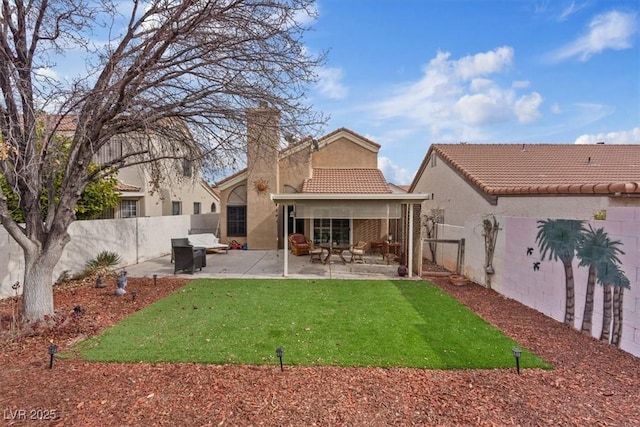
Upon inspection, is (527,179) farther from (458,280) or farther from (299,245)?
(299,245)

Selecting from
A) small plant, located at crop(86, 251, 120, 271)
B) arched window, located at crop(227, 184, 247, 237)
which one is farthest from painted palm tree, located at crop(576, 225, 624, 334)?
arched window, located at crop(227, 184, 247, 237)

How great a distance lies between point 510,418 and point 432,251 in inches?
469

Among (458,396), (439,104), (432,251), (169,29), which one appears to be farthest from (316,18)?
(432,251)

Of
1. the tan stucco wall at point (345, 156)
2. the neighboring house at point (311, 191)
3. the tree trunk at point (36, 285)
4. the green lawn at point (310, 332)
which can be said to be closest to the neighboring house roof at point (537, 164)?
the tan stucco wall at point (345, 156)

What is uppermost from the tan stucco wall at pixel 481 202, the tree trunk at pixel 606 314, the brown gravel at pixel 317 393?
the tan stucco wall at pixel 481 202

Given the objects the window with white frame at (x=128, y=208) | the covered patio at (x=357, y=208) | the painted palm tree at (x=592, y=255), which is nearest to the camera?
the painted palm tree at (x=592, y=255)

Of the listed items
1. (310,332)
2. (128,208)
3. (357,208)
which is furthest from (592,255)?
(128,208)

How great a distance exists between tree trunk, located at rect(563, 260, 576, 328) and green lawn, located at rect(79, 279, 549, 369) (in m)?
A: 1.40

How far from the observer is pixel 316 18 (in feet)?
22.7

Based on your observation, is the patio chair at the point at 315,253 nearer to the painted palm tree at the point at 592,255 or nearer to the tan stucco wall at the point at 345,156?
the tan stucco wall at the point at 345,156

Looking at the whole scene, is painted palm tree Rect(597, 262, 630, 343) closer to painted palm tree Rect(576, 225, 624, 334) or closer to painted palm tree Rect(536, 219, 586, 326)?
painted palm tree Rect(576, 225, 624, 334)

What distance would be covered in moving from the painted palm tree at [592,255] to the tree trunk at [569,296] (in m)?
0.28

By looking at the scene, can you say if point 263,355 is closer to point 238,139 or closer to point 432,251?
point 238,139

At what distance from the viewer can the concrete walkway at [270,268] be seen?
11.5 meters
